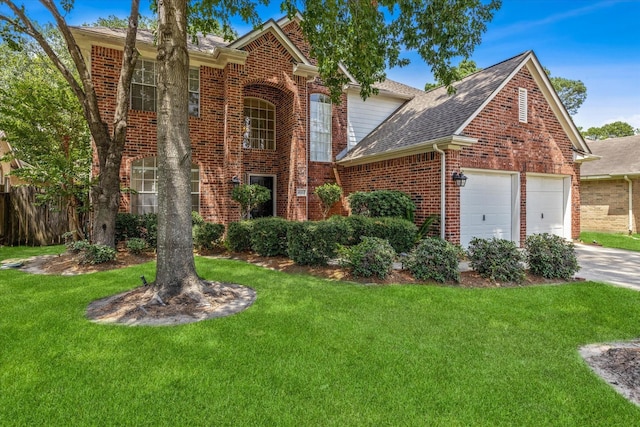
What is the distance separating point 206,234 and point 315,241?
12.0 feet

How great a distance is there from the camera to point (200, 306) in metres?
4.76

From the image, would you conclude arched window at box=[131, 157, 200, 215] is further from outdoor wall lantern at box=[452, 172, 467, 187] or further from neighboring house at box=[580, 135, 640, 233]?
neighboring house at box=[580, 135, 640, 233]

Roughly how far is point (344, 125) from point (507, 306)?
10420mm

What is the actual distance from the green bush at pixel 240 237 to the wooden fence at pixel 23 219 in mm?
6874

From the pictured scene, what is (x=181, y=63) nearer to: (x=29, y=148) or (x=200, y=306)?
(x=200, y=306)

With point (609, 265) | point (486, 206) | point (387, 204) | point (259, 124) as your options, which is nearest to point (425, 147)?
point (387, 204)

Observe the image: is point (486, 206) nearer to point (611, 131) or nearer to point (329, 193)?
point (329, 193)

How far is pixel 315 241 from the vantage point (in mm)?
7246

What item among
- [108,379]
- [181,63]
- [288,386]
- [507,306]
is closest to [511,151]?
[507,306]

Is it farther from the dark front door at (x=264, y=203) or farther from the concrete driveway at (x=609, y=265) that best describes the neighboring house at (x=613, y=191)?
the dark front door at (x=264, y=203)

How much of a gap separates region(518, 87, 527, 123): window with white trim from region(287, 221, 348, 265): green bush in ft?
24.1

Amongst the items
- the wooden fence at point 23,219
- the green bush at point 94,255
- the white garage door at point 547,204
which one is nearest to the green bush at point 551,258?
the white garage door at point 547,204

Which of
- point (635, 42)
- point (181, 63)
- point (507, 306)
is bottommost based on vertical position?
point (507, 306)

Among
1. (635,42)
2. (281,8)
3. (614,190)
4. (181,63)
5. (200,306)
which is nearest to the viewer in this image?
(200,306)
